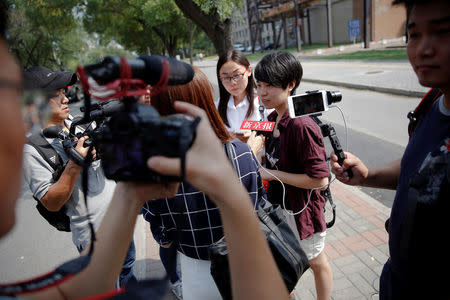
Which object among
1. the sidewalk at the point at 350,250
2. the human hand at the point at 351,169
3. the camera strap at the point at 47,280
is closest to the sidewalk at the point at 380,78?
the sidewalk at the point at 350,250

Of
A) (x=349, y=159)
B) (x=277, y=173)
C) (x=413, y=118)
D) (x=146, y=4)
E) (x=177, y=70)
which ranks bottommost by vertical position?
(x=277, y=173)

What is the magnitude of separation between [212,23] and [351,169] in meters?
5.69

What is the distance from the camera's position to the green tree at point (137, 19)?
15711 mm

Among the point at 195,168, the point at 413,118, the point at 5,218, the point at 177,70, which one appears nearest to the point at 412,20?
the point at 413,118

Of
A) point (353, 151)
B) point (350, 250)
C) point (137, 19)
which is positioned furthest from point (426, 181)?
point (137, 19)

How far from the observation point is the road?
3461 mm

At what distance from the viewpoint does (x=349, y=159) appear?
65.3 inches

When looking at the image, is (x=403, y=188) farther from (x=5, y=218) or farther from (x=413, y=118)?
(x=5, y=218)

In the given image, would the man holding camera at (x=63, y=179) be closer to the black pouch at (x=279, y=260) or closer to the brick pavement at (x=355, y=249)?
the black pouch at (x=279, y=260)

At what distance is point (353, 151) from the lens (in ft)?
17.4

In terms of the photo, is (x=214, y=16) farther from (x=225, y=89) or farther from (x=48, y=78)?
(x=48, y=78)

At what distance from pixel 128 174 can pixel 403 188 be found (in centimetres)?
111

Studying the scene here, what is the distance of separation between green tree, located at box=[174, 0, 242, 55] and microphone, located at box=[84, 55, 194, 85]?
5.50m

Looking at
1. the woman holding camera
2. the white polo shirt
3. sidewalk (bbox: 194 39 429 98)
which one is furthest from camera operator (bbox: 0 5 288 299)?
sidewalk (bbox: 194 39 429 98)
